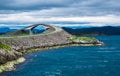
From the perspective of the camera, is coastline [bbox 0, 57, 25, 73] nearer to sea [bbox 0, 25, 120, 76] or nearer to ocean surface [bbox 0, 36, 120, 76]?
sea [bbox 0, 25, 120, 76]

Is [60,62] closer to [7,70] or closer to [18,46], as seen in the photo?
[7,70]

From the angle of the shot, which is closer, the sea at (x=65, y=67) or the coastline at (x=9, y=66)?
the sea at (x=65, y=67)

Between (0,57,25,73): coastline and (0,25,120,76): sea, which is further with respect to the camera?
(0,57,25,73): coastline

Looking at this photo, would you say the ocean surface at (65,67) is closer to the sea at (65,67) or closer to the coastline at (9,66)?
the sea at (65,67)

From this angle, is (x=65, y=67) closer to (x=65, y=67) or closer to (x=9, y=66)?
(x=65, y=67)

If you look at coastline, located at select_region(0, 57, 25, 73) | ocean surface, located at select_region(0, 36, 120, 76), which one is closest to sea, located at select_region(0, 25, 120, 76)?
ocean surface, located at select_region(0, 36, 120, 76)

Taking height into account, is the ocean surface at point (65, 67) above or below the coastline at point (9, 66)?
below

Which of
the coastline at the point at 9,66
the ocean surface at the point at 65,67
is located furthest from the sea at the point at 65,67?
the coastline at the point at 9,66

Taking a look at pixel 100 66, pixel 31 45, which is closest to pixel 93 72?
pixel 100 66

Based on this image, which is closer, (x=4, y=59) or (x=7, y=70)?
(x=7, y=70)

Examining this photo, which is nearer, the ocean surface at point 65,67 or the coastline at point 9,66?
the ocean surface at point 65,67

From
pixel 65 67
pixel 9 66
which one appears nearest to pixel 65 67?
pixel 65 67
